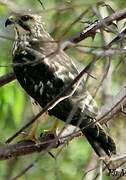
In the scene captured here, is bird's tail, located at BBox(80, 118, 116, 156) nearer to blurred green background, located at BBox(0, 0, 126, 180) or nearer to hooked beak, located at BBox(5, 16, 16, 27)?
hooked beak, located at BBox(5, 16, 16, 27)

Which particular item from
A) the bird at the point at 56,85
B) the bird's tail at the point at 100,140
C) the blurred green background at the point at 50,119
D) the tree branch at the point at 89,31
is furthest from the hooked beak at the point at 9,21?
the bird's tail at the point at 100,140

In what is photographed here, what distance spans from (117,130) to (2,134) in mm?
1358

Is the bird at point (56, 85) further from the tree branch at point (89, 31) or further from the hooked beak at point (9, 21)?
the tree branch at point (89, 31)

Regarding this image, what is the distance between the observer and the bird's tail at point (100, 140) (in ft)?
13.5

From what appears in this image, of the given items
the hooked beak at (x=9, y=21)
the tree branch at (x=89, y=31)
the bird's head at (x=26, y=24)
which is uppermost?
the hooked beak at (x=9, y=21)

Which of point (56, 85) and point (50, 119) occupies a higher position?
point (56, 85)

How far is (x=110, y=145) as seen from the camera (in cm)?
412

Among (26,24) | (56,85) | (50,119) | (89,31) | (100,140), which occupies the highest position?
(26,24)

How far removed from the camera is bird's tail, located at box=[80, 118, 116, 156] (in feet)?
13.5

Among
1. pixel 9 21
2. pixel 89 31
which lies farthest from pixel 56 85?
pixel 9 21

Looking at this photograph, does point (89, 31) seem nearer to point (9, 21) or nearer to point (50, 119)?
point (9, 21)

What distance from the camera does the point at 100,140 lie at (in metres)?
4.25

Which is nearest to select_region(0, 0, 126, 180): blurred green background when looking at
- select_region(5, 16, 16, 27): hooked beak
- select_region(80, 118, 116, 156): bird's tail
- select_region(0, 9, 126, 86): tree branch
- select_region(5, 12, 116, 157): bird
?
select_region(5, 16, 16, 27): hooked beak

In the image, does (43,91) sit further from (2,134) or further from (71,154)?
(71,154)
